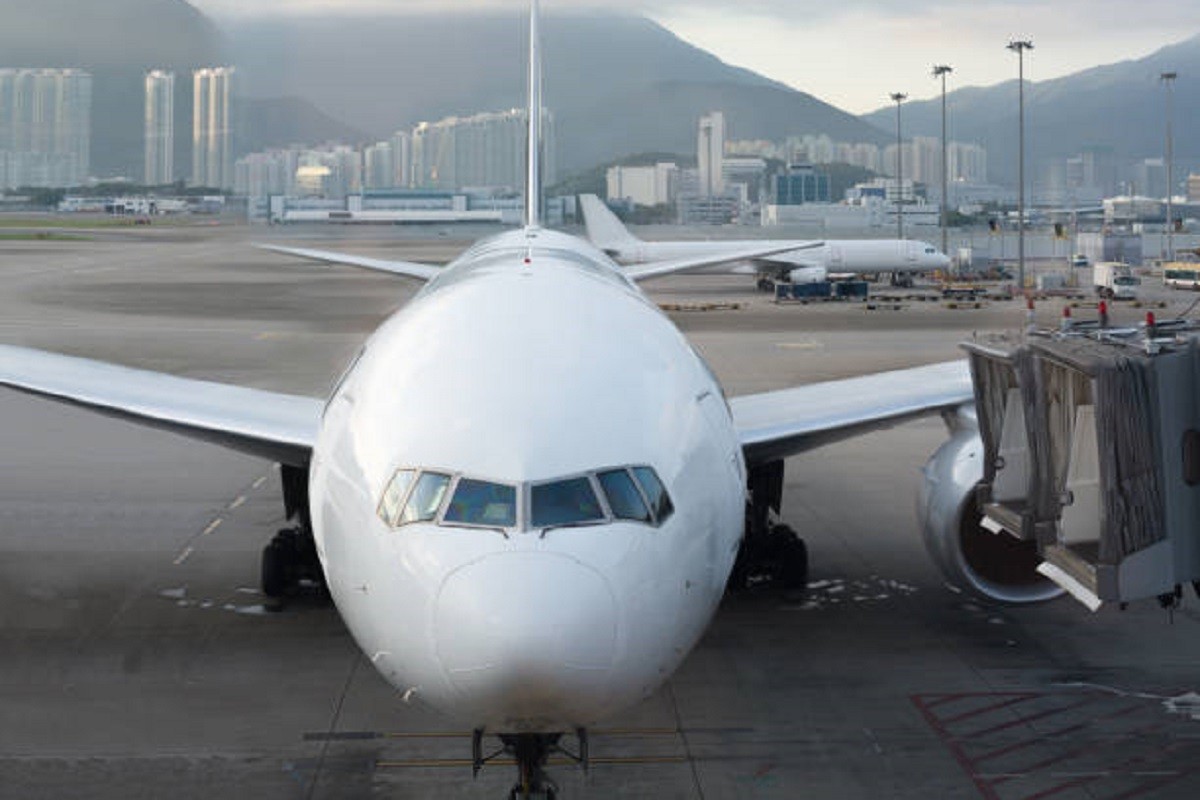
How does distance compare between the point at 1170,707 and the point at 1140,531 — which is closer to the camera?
the point at 1140,531

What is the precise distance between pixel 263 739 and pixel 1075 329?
795 centimetres

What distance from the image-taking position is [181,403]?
1612 centimetres

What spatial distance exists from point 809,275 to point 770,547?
189ft

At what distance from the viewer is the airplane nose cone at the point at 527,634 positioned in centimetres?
825

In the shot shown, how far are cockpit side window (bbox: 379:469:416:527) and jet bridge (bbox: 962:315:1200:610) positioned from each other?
5343 mm

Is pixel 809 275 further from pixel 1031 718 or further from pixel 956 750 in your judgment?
pixel 956 750

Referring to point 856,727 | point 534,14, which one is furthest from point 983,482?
point 534,14

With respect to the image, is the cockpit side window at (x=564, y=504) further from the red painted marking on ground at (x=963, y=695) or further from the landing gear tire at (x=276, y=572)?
the landing gear tire at (x=276, y=572)

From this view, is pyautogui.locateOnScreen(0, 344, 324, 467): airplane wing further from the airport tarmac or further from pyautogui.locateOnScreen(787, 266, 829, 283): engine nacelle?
pyautogui.locateOnScreen(787, 266, 829, 283): engine nacelle

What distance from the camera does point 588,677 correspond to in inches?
333

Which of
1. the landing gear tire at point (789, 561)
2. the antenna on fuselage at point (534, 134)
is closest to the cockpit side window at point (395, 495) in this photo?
the landing gear tire at point (789, 561)

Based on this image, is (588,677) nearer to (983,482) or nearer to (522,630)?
(522,630)

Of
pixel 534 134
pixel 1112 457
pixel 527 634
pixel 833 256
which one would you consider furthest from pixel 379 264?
pixel 833 256

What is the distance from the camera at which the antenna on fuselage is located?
997 inches
